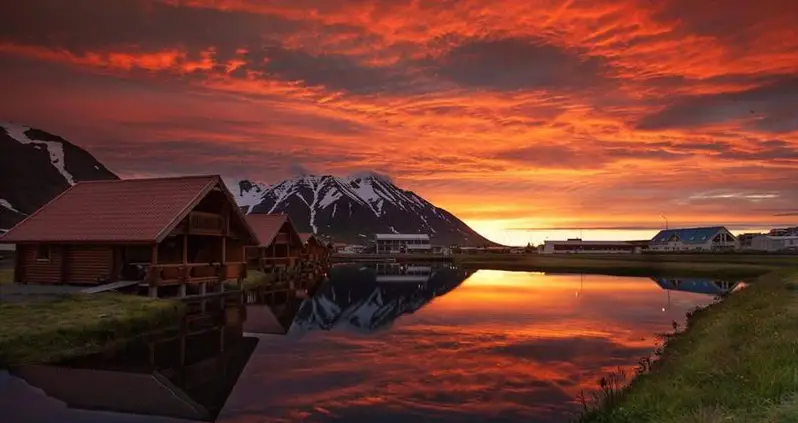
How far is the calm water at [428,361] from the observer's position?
46.4ft

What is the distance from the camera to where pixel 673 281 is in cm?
6344

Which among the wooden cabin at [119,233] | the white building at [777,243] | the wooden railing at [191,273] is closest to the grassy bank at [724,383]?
the wooden railing at [191,273]

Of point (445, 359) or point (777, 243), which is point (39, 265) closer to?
point (445, 359)

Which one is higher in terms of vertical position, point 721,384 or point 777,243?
point 777,243

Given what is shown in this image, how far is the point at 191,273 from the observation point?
38594 mm

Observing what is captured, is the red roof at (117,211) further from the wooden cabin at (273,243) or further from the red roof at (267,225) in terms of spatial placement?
the red roof at (267,225)

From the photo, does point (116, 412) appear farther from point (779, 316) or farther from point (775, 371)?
point (779, 316)

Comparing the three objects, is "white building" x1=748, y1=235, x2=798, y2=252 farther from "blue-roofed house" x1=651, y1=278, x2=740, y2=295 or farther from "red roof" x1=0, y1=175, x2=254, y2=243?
"red roof" x1=0, y1=175, x2=254, y2=243

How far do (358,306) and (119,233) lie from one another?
1551cm

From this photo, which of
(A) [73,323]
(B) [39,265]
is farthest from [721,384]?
(B) [39,265]

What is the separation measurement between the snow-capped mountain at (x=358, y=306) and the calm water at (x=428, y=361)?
0.39 feet

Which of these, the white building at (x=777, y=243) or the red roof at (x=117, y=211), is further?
the white building at (x=777, y=243)

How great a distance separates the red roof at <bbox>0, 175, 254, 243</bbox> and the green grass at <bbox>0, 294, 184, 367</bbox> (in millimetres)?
5877

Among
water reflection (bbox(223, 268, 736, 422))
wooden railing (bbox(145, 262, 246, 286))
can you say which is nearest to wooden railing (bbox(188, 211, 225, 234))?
wooden railing (bbox(145, 262, 246, 286))
